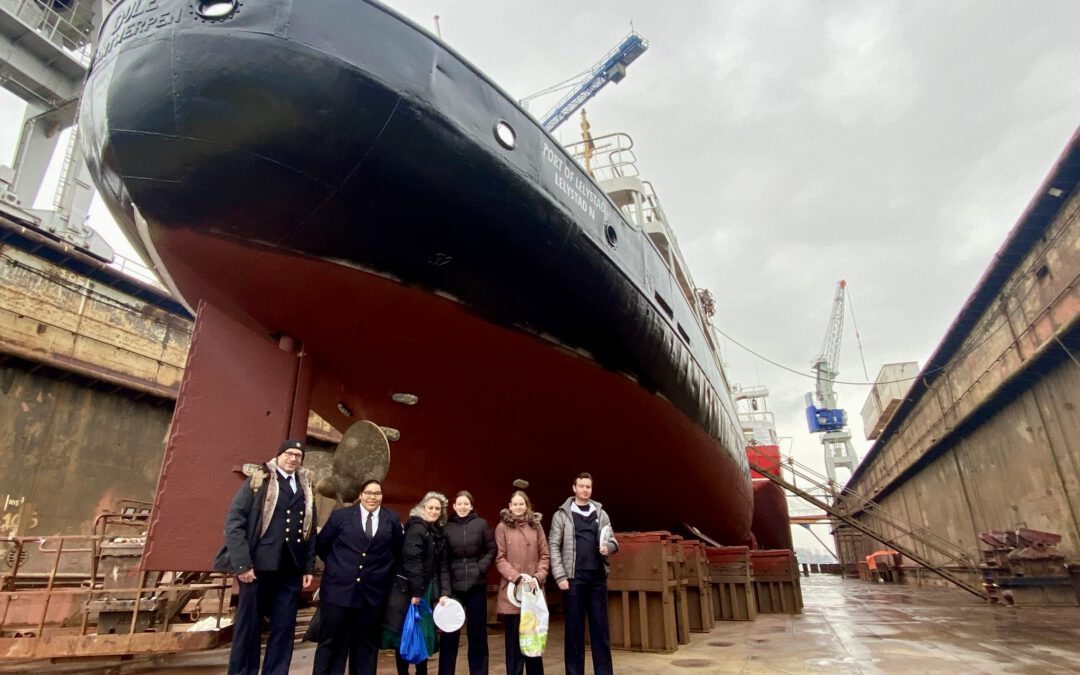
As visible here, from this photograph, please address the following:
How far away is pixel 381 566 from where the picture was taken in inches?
134

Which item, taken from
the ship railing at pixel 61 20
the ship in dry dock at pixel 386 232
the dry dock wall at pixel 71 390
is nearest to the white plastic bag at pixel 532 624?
the ship in dry dock at pixel 386 232

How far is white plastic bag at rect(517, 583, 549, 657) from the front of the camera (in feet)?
11.2

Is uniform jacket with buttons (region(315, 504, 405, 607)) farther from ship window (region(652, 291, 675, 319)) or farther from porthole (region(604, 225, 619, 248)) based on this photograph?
ship window (region(652, 291, 675, 319))

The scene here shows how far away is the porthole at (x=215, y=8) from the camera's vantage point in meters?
3.49

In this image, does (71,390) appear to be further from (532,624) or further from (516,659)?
(532,624)

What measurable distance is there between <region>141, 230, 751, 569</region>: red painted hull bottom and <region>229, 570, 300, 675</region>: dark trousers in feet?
2.75

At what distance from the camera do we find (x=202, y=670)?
484 centimetres

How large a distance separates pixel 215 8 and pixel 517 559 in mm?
3977

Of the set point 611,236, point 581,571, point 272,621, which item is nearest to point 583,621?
point 581,571

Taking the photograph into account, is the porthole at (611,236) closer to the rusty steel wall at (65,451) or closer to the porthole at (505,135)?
the porthole at (505,135)

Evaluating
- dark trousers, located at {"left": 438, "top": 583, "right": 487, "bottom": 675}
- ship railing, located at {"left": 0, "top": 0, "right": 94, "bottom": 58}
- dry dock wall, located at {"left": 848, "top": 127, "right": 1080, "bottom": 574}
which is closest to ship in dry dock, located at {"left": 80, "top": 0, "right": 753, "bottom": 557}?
dark trousers, located at {"left": 438, "top": 583, "right": 487, "bottom": 675}

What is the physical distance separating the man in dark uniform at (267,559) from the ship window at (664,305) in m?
4.29

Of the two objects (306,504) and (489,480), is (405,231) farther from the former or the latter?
(489,480)

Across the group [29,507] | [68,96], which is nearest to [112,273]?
[29,507]
